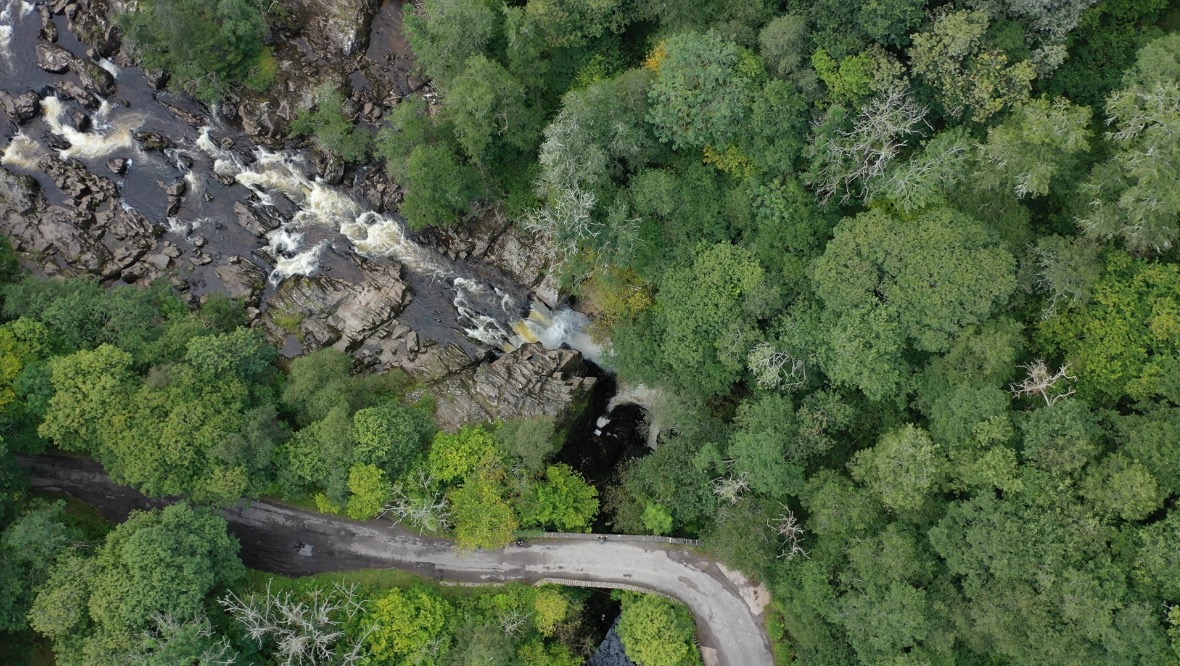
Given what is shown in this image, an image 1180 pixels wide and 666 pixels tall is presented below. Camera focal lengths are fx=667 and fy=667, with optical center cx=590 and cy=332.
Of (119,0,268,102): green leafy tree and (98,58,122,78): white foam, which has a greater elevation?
(119,0,268,102): green leafy tree

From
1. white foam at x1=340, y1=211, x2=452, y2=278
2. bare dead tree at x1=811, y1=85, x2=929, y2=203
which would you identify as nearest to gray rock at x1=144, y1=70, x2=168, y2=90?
white foam at x1=340, y1=211, x2=452, y2=278

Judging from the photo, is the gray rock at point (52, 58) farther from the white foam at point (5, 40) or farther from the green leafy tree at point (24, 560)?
the green leafy tree at point (24, 560)

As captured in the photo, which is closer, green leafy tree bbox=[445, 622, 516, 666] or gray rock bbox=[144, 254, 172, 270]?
green leafy tree bbox=[445, 622, 516, 666]

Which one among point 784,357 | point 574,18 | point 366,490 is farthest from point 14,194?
point 784,357

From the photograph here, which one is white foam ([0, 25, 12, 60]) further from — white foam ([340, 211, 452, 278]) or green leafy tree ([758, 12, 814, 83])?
green leafy tree ([758, 12, 814, 83])

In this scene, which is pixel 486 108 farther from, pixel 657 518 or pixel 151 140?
pixel 151 140

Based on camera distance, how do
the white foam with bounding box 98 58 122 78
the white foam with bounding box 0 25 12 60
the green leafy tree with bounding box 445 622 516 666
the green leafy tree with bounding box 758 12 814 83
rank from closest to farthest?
the green leafy tree with bounding box 758 12 814 83 → the green leafy tree with bounding box 445 622 516 666 → the white foam with bounding box 0 25 12 60 → the white foam with bounding box 98 58 122 78

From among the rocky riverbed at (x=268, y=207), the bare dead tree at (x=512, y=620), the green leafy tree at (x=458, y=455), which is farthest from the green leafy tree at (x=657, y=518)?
the rocky riverbed at (x=268, y=207)
